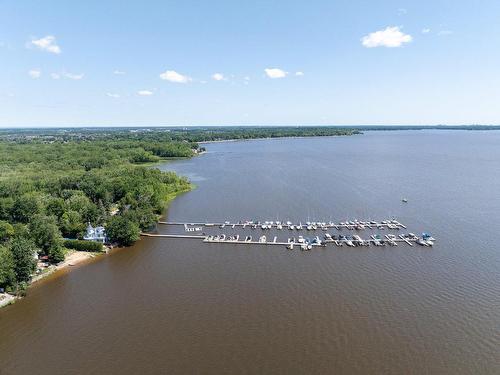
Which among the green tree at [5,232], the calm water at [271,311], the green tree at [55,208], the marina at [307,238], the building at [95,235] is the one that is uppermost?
the green tree at [55,208]

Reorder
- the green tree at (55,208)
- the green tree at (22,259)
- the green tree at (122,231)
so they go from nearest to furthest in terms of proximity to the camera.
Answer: the green tree at (22,259)
the green tree at (122,231)
the green tree at (55,208)

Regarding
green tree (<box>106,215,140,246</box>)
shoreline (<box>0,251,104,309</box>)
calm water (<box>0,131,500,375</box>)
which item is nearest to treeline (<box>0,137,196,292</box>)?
green tree (<box>106,215,140,246</box>)

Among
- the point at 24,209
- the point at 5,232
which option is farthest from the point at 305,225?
the point at 24,209

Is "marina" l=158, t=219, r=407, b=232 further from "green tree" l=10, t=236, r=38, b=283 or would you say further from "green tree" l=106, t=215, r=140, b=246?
"green tree" l=10, t=236, r=38, b=283

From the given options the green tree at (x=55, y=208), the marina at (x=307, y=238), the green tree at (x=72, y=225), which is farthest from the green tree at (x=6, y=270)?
the marina at (x=307, y=238)

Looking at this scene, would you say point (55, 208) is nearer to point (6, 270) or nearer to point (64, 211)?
point (64, 211)

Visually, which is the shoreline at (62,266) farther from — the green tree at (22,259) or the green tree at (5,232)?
the green tree at (5,232)

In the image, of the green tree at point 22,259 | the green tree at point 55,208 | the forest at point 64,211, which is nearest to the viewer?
the green tree at point 22,259

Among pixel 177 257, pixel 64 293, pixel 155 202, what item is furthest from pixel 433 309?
pixel 155 202
